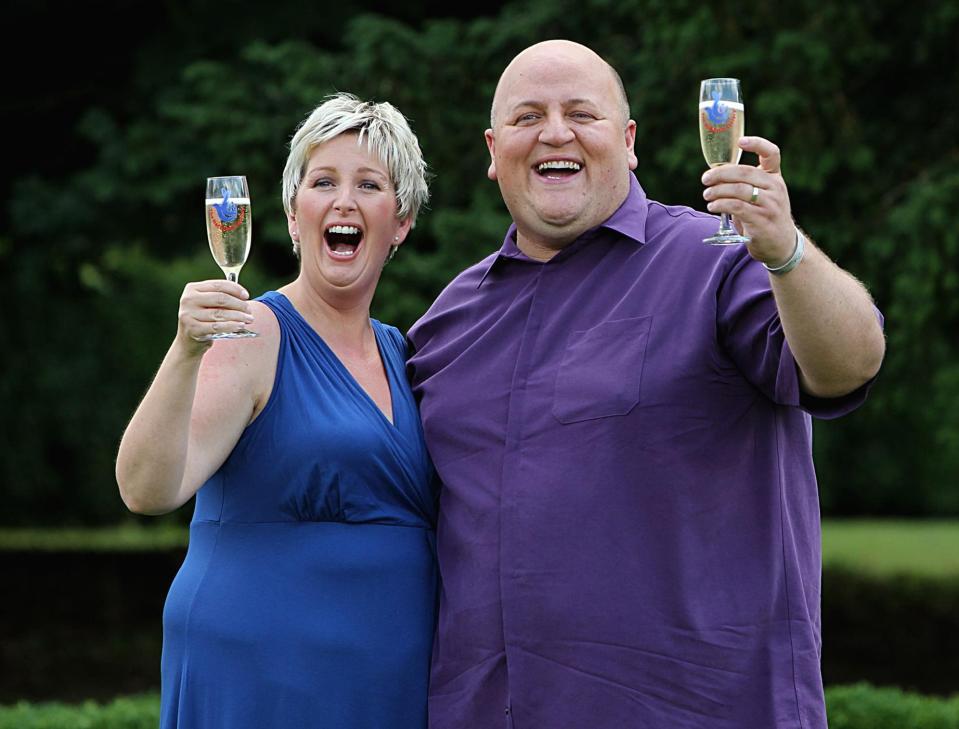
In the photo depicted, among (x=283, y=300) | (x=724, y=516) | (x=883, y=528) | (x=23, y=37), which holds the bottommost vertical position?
(x=883, y=528)

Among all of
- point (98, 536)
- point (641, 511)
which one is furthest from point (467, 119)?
point (98, 536)

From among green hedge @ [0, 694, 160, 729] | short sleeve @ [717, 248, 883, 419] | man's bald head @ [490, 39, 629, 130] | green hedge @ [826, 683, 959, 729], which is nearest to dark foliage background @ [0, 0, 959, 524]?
green hedge @ [826, 683, 959, 729]

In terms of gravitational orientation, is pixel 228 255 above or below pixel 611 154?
below

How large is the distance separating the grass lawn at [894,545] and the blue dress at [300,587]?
1266 centimetres

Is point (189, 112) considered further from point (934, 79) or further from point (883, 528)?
point (883, 528)

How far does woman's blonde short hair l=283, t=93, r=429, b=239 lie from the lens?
3947 mm

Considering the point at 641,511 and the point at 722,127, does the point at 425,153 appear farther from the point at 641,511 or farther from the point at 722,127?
the point at 722,127

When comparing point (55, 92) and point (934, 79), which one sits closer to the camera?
point (934, 79)

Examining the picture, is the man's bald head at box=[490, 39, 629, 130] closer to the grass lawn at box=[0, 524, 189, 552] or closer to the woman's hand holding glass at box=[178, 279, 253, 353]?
the woman's hand holding glass at box=[178, 279, 253, 353]

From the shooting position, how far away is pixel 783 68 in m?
7.38

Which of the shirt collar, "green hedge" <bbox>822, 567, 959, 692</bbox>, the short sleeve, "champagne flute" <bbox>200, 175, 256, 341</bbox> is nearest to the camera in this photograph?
the short sleeve

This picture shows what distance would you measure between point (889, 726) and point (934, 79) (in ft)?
13.4

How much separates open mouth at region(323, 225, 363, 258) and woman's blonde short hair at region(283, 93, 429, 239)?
0.16m

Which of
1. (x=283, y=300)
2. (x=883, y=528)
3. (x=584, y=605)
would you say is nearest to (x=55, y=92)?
(x=283, y=300)
